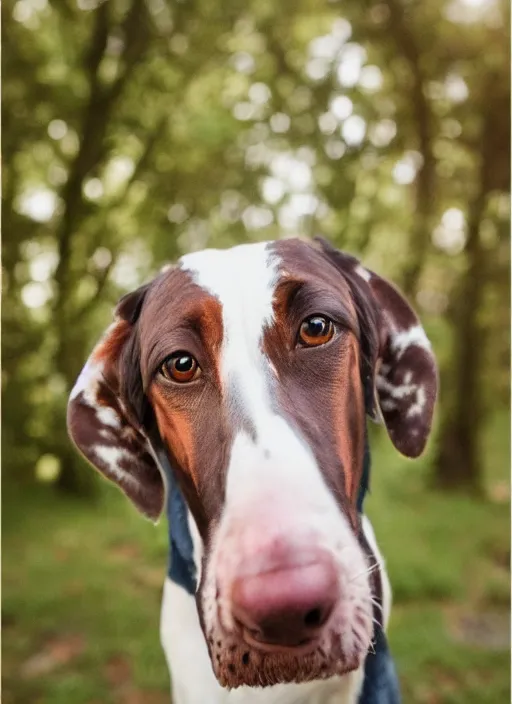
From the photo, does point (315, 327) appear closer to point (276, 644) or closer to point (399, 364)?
point (399, 364)

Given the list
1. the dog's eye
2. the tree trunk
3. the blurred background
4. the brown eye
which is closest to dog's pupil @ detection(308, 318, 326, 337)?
the brown eye

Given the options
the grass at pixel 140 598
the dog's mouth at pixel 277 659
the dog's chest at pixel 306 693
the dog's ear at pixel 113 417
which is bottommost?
the grass at pixel 140 598

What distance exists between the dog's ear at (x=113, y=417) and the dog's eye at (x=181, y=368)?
18 centimetres

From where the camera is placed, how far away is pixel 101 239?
5.32 feet

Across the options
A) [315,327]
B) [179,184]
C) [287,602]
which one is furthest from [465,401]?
[287,602]

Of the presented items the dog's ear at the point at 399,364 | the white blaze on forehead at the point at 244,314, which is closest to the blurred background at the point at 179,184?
the dog's ear at the point at 399,364

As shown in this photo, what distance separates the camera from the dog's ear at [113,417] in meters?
1.04

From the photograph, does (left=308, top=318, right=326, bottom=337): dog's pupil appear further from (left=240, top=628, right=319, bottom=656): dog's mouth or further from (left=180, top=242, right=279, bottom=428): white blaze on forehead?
(left=240, top=628, right=319, bottom=656): dog's mouth

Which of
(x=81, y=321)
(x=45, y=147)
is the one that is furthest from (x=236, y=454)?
(x=45, y=147)

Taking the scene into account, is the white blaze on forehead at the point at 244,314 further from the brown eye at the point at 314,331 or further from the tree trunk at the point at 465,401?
the tree trunk at the point at 465,401

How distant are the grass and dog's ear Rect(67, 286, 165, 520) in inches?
20.9

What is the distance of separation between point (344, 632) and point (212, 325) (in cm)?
40

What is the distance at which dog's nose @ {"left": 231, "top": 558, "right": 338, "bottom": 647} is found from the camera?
0.63 meters

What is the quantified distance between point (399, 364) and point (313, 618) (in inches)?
20.2
